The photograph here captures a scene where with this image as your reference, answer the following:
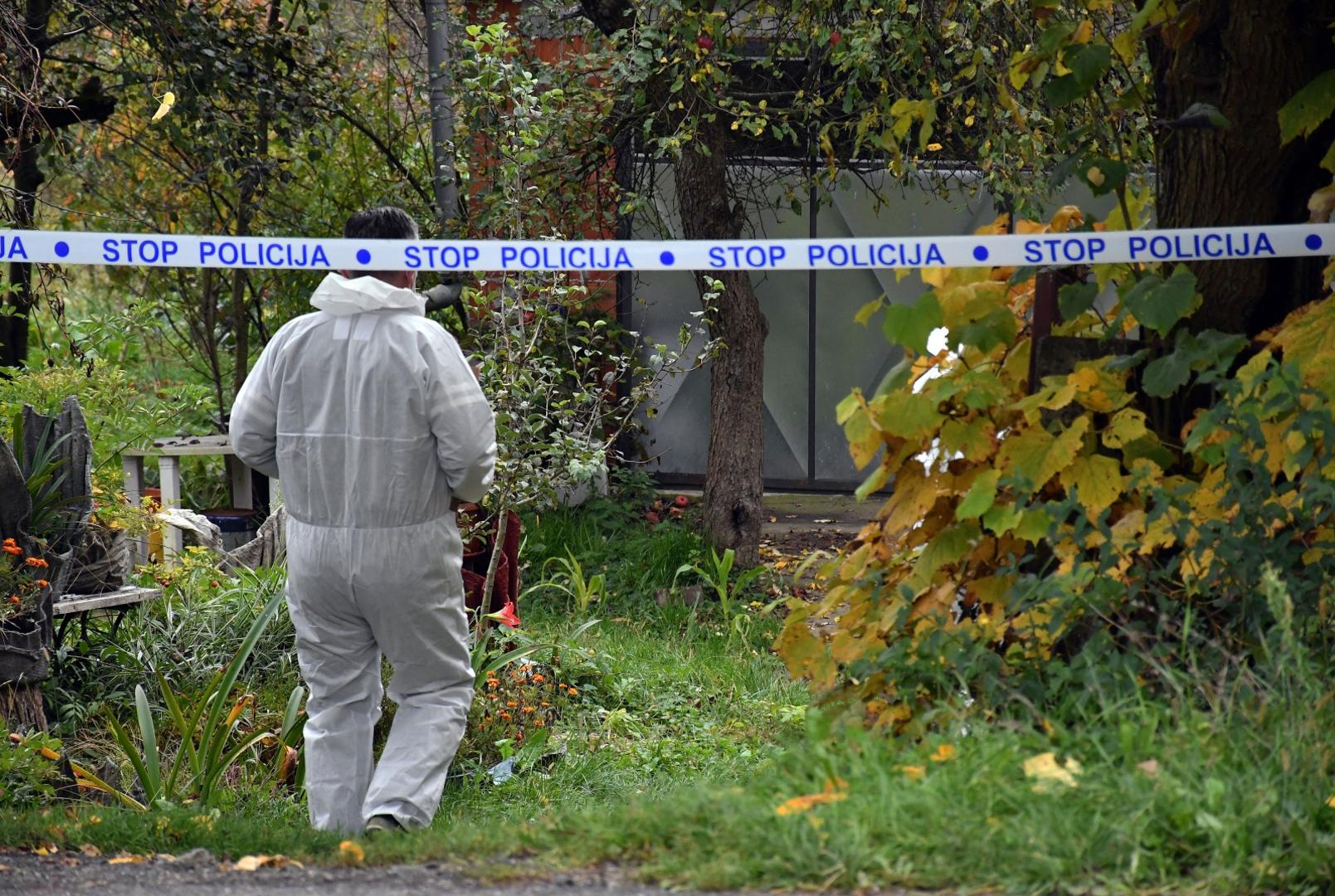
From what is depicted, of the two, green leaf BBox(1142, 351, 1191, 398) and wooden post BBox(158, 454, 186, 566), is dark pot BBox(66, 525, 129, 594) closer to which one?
wooden post BBox(158, 454, 186, 566)

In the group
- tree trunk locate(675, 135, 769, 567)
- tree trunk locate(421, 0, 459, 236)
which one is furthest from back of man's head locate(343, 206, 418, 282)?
tree trunk locate(675, 135, 769, 567)

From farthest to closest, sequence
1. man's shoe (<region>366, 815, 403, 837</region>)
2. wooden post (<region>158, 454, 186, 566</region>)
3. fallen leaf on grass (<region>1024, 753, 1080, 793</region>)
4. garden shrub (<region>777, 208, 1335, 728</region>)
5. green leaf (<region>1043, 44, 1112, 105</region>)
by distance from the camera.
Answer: wooden post (<region>158, 454, 186, 566</region>)
man's shoe (<region>366, 815, 403, 837</region>)
green leaf (<region>1043, 44, 1112, 105</region>)
garden shrub (<region>777, 208, 1335, 728</region>)
fallen leaf on grass (<region>1024, 753, 1080, 793</region>)

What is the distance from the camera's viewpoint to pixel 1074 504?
11.5ft

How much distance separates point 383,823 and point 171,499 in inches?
167

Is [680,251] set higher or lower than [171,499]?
higher

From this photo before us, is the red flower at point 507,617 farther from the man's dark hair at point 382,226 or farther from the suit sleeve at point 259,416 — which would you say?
the man's dark hair at point 382,226

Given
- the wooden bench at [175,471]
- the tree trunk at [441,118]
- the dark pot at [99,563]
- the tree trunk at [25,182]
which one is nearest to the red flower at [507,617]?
the dark pot at [99,563]

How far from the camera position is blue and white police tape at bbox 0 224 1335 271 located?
3.97m

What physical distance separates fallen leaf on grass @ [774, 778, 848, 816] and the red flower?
9.57ft

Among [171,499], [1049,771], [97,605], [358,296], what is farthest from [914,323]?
[171,499]

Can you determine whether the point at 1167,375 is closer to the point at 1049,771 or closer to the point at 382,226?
the point at 1049,771

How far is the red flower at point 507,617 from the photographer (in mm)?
6070

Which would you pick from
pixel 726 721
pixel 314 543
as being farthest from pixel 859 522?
pixel 314 543

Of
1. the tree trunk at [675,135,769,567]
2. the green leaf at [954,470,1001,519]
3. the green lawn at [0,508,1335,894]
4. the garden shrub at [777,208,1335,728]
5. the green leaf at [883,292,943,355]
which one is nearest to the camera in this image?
the green lawn at [0,508,1335,894]
